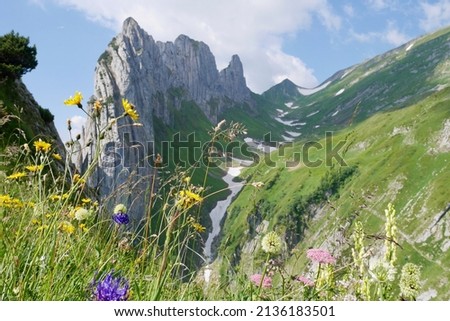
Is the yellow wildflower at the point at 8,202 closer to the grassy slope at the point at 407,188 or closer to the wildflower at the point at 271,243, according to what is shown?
the wildflower at the point at 271,243

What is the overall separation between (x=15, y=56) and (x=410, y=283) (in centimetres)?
4190

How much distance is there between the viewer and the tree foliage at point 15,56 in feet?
121

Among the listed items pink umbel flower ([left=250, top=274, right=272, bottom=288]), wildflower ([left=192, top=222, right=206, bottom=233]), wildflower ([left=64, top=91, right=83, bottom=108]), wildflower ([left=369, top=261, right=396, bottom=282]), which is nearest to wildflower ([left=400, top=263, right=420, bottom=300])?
wildflower ([left=369, top=261, right=396, bottom=282])

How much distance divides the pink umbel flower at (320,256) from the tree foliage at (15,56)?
38.5 m

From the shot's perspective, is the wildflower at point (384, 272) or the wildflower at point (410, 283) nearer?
the wildflower at point (410, 283)

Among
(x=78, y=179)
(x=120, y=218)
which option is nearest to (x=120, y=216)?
(x=120, y=218)

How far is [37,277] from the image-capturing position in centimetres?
332

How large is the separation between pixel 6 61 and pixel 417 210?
5111 inches

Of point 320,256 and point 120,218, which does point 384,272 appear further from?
point 120,218

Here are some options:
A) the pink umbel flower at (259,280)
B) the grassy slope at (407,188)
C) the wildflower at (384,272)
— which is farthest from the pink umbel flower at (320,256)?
the grassy slope at (407,188)

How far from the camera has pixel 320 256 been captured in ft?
14.0

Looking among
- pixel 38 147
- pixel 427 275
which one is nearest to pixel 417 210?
pixel 427 275

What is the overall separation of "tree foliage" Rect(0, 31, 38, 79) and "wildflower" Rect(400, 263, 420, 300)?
39.7 m
